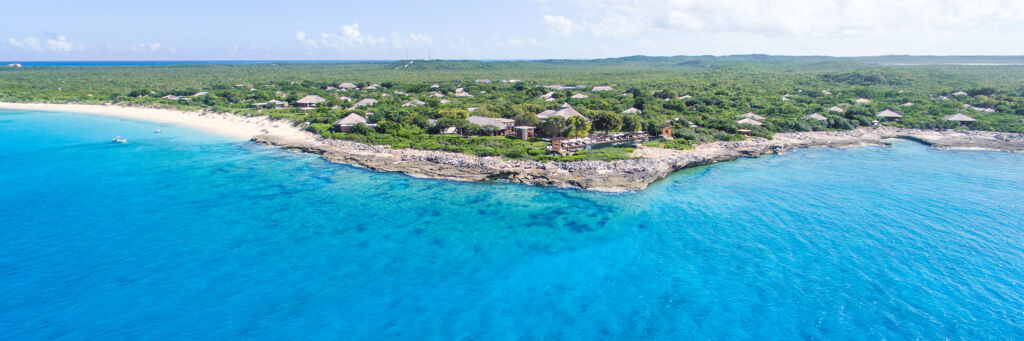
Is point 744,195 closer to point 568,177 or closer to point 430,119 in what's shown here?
point 568,177

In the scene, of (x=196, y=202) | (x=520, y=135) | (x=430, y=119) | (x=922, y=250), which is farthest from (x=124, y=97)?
(x=922, y=250)

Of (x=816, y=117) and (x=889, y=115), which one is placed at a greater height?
(x=889, y=115)

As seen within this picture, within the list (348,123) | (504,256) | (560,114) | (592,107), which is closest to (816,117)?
(592,107)

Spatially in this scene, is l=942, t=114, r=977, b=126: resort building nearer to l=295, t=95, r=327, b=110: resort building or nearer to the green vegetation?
the green vegetation

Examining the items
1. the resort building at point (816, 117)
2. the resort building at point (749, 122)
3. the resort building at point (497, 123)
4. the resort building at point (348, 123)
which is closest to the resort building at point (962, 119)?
the resort building at point (816, 117)

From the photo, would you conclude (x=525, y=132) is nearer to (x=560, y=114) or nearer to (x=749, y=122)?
(x=560, y=114)

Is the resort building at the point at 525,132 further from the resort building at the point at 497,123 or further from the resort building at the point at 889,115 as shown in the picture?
the resort building at the point at 889,115
